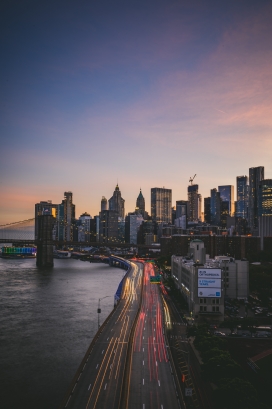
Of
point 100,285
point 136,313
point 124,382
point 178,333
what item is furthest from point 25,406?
point 100,285

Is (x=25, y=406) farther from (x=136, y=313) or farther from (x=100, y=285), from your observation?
(x=100, y=285)

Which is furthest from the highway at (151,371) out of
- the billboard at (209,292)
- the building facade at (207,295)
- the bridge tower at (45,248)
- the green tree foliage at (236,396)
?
the bridge tower at (45,248)

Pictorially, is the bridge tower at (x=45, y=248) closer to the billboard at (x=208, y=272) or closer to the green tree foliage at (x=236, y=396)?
the billboard at (x=208, y=272)

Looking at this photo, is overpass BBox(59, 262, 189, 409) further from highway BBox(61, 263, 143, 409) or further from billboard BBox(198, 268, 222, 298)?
billboard BBox(198, 268, 222, 298)

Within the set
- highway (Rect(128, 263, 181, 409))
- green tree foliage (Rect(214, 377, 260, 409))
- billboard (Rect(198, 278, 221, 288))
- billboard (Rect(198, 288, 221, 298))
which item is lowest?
highway (Rect(128, 263, 181, 409))

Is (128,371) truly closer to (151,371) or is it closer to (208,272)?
(151,371)

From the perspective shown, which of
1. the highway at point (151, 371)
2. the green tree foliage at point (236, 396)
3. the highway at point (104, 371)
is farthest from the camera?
the highway at point (151, 371)

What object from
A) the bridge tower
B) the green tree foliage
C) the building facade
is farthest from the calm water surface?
the bridge tower
